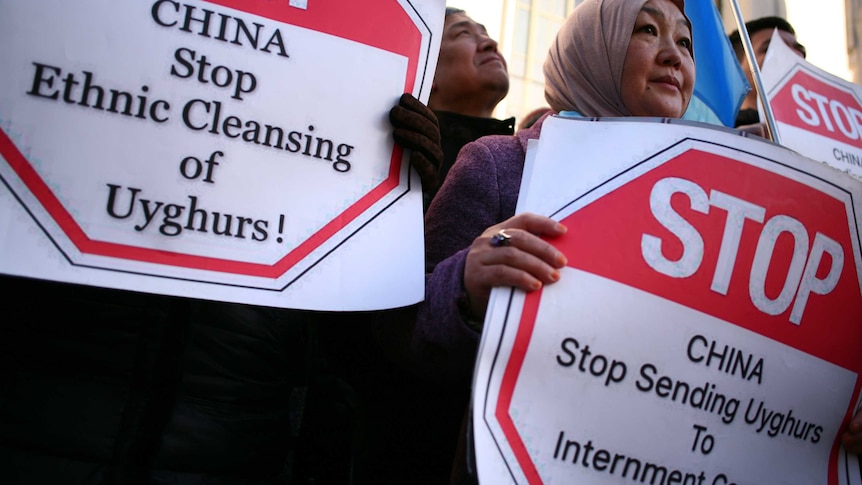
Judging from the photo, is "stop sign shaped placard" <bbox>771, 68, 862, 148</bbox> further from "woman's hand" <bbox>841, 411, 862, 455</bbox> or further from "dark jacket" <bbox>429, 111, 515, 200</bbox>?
"woman's hand" <bbox>841, 411, 862, 455</bbox>

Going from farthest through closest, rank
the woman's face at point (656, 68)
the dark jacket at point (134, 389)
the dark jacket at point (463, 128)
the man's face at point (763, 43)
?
the man's face at point (763, 43)
the dark jacket at point (463, 128)
the woman's face at point (656, 68)
the dark jacket at point (134, 389)

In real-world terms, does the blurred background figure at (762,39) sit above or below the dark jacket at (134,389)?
above

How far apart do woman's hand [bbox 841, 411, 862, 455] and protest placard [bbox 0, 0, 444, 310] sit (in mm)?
601

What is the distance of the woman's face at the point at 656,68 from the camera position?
4.35ft

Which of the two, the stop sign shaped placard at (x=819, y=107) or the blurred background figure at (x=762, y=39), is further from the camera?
the blurred background figure at (x=762, y=39)

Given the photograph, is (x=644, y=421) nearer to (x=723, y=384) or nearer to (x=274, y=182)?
(x=723, y=384)

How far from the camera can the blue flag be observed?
2092 mm

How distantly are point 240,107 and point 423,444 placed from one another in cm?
60

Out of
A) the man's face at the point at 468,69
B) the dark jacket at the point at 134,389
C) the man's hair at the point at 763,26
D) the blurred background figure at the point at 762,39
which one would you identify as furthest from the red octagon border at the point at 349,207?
the man's hair at the point at 763,26

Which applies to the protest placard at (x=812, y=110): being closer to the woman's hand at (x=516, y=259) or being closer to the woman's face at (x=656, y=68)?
the woman's face at (x=656, y=68)

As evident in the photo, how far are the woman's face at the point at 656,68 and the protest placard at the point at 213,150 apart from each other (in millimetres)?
470

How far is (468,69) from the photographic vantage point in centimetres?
204

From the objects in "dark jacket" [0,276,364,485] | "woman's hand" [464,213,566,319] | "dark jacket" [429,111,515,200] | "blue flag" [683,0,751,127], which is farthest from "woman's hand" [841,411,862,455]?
"blue flag" [683,0,751,127]

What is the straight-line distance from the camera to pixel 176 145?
0.91 m
